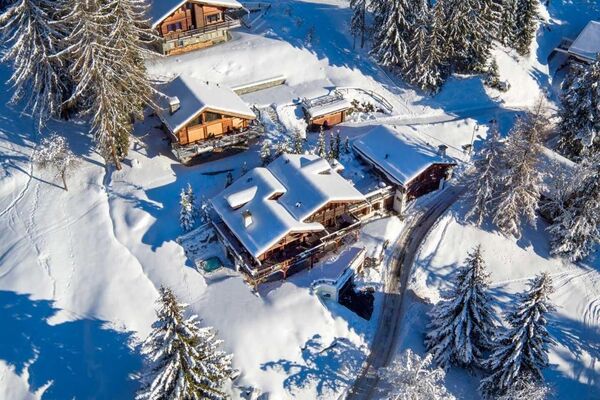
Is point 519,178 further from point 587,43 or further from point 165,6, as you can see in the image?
point 165,6

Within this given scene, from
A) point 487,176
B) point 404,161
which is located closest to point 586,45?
point 487,176

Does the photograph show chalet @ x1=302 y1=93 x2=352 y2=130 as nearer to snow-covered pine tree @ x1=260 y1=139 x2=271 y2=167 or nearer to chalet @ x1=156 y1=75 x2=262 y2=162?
chalet @ x1=156 y1=75 x2=262 y2=162

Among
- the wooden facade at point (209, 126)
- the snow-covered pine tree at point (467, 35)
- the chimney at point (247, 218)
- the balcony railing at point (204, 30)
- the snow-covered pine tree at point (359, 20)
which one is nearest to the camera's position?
the chimney at point (247, 218)

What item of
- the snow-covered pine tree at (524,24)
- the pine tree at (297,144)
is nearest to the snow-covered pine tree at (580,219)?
the pine tree at (297,144)

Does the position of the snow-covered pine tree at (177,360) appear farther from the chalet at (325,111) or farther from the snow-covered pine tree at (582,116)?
the snow-covered pine tree at (582,116)

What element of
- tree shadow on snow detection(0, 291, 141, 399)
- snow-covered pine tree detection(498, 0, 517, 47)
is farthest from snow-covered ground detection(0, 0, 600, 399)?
snow-covered pine tree detection(498, 0, 517, 47)
